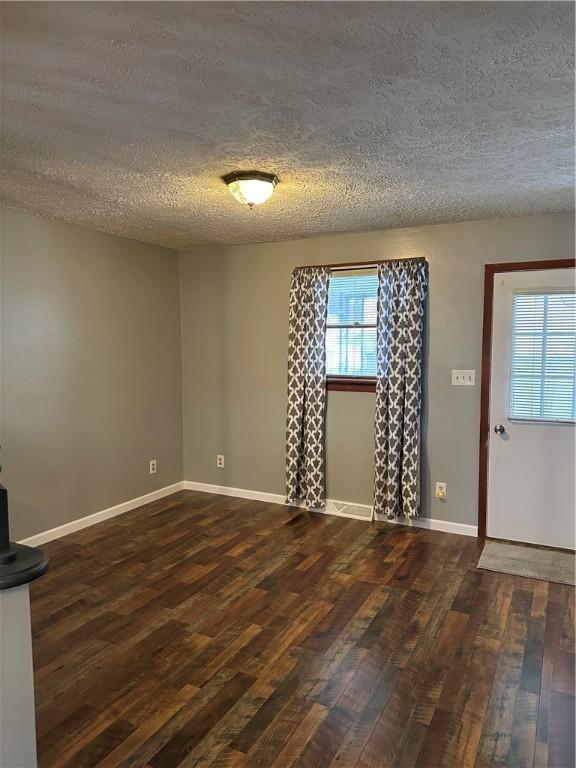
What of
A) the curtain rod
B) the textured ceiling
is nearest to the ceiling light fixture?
the textured ceiling

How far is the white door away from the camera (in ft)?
11.9

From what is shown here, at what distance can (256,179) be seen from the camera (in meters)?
2.69

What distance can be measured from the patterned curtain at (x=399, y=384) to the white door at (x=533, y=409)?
554 mm

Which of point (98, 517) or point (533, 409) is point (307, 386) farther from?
point (98, 517)

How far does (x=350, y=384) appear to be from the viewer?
175 inches

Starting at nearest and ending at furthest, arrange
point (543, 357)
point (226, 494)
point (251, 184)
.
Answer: point (251, 184) < point (543, 357) < point (226, 494)

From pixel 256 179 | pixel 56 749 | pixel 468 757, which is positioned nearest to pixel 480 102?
pixel 256 179

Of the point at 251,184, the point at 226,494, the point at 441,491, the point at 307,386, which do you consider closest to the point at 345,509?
the point at 441,491

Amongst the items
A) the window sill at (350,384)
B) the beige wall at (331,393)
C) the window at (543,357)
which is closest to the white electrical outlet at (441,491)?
the beige wall at (331,393)

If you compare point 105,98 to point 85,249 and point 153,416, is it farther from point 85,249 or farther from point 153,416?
point 153,416

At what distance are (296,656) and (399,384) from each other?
2.27 m

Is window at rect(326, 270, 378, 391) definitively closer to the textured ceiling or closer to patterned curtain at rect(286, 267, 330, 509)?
patterned curtain at rect(286, 267, 330, 509)

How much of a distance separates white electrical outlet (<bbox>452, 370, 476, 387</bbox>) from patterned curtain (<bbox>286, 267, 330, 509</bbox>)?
108 cm

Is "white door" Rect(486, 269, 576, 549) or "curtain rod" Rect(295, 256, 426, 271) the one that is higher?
"curtain rod" Rect(295, 256, 426, 271)
